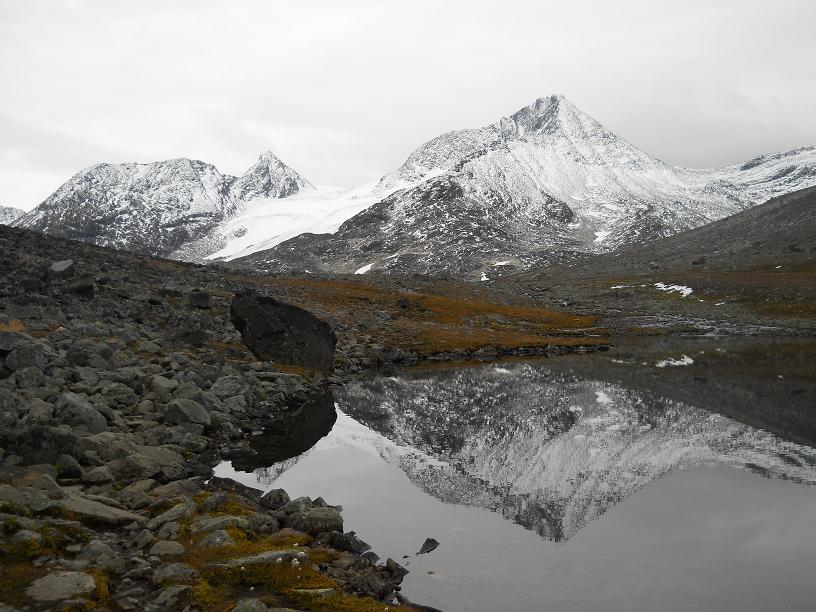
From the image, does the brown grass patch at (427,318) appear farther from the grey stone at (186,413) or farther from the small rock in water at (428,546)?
the small rock in water at (428,546)

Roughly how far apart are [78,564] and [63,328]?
91.7 ft

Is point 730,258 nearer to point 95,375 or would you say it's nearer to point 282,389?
point 282,389

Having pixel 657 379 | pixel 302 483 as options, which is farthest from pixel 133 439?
pixel 657 379

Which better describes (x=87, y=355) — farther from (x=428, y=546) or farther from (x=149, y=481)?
(x=428, y=546)

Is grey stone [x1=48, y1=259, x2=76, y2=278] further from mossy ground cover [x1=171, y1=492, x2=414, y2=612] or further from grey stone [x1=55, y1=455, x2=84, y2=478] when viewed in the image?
mossy ground cover [x1=171, y1=492, x2=414, y2=612]

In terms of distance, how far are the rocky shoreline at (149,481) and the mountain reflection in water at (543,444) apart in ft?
15.1

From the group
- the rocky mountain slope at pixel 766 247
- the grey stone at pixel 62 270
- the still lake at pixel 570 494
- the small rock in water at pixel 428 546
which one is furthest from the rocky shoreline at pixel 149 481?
the rocky mountain slope at pixel 766 247

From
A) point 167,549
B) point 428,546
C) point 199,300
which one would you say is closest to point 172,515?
point 167,549

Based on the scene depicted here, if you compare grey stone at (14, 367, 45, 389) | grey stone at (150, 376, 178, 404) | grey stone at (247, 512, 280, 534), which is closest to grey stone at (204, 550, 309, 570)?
grey stone at (247, 512, 280, 534)

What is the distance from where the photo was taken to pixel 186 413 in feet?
86.1

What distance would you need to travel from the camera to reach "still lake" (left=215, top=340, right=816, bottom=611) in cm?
1441

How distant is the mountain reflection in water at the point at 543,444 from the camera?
69.7 feet

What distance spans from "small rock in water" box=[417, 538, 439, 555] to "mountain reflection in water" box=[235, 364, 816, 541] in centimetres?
348

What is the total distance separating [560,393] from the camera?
42656 mm
